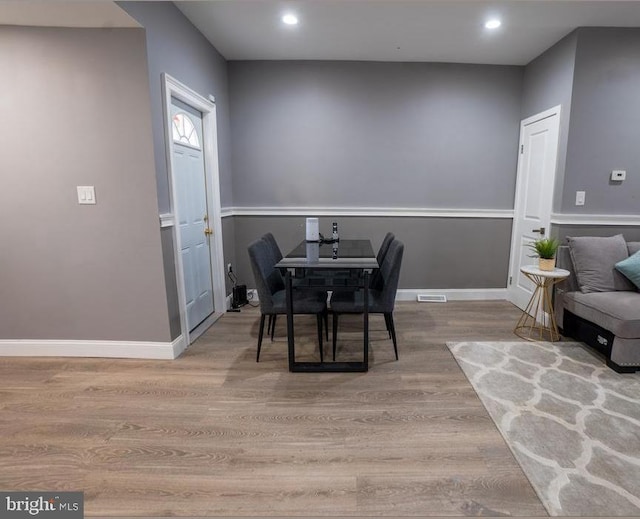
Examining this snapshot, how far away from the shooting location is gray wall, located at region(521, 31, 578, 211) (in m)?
2.99

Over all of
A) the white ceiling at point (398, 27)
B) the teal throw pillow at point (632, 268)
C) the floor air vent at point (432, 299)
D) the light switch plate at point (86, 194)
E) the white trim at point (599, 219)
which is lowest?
the floor air vent at point (432, 299)

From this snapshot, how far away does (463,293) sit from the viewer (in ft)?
13.6

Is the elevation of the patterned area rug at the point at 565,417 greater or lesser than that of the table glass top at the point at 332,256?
lesser

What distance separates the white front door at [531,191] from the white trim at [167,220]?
3.16 meters

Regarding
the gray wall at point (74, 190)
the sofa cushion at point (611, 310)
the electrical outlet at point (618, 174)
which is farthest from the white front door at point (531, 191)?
the gray wall at point (74, 190)

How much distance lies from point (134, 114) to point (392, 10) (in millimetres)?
2066

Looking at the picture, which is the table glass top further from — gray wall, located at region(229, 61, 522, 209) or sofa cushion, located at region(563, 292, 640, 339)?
sofa cushion, located at region(563, 292, 640, 339)

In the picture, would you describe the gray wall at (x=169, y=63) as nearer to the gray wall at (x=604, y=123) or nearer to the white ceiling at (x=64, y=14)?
the white ceiling at (x=64, y=14)

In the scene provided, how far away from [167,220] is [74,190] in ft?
2.14

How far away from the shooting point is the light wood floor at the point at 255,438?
147 centimetres

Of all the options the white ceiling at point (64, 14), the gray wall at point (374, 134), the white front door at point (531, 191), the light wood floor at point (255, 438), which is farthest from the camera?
the gray wall at point (374, 134)

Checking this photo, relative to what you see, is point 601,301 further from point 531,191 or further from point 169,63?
point 169,63

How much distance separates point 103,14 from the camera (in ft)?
6.85

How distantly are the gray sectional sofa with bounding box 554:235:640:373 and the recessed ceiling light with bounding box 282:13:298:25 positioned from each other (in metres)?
2.94
